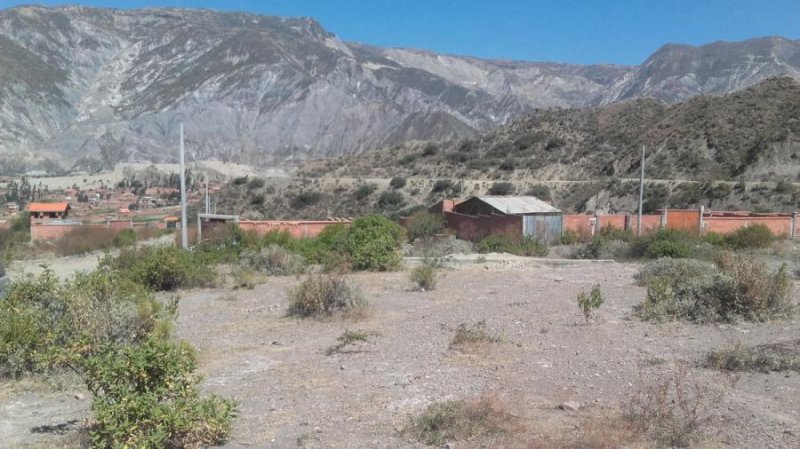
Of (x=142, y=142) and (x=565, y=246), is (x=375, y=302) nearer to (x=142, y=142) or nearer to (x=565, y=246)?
(x=565, y=246)

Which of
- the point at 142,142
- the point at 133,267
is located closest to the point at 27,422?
the point at 133,267

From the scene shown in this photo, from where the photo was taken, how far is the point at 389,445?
19.9ft

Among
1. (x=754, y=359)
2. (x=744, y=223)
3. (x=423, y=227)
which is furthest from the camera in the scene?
(x=423, y=227)

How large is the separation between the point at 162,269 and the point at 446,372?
33.7 feet

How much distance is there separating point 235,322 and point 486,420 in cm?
684

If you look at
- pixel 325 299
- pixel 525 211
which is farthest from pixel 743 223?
pixel 325 299

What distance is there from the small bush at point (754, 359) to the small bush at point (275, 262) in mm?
12855

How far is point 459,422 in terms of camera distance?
633 centimetres

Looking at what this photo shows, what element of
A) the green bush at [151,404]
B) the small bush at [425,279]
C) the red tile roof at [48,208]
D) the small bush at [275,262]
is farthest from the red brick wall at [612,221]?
the red tile roof at [48,208]

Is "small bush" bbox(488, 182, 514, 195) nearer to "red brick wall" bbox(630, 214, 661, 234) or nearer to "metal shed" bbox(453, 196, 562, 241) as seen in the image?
"metal shed" bbox(453, 196, 562, 241)

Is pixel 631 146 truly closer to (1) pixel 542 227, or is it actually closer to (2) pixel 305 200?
(2) pixel 305 200

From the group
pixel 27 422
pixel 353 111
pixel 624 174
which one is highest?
pixel 353 111

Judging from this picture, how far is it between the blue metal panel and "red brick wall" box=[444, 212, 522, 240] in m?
0.31

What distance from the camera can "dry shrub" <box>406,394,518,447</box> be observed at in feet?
20.2
